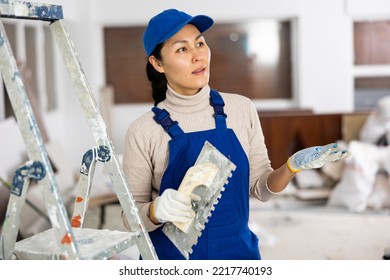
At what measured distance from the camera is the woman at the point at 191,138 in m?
1.86

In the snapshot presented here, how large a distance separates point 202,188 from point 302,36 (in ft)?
15.6

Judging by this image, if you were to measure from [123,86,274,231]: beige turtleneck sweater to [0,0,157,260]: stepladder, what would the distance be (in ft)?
0.54

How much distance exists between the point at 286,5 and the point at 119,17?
1499 millimetres

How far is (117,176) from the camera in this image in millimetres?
1660

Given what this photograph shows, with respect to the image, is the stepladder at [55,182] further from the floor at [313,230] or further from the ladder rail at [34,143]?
the floor at [313,230]

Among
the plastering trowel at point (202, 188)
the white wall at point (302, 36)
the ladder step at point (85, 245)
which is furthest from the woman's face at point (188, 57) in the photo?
the white wall at point (302, 36)

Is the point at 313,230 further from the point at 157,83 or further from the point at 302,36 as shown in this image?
the point at 157,83

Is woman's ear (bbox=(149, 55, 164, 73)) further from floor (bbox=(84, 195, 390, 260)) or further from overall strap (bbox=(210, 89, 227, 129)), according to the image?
floor (bbox=(84, 195, 390, 260))

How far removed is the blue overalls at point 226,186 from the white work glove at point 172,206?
0.19m

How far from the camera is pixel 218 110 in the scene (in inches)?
74.7

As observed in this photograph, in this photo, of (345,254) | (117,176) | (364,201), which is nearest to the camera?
(117,176)

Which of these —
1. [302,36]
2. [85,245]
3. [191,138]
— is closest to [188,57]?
[191,138]
